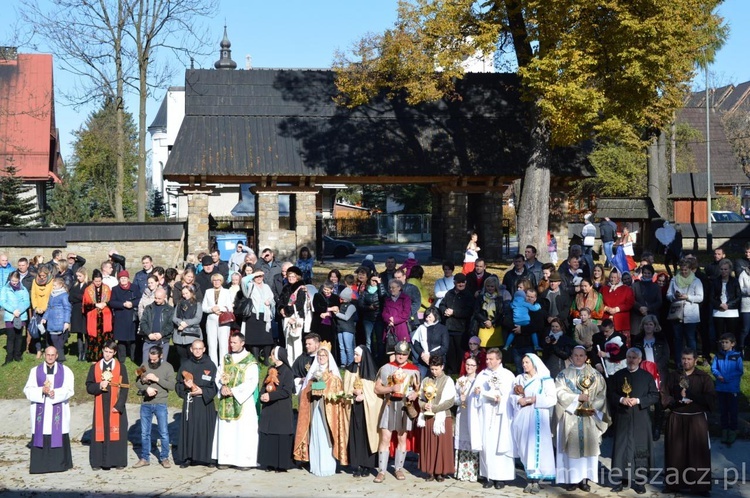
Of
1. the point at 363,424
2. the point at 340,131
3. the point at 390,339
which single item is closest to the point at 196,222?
the point at 340,131

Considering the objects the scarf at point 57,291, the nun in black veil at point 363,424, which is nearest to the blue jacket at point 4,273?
the scarf at point 57,291

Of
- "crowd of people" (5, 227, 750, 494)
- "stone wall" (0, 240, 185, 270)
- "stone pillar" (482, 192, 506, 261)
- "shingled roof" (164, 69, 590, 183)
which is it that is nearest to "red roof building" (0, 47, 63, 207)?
"stone wall" (0, 240, 185, 270)

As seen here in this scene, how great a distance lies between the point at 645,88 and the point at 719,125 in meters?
39.4

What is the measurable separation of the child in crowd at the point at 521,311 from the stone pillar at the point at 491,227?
1480 cm

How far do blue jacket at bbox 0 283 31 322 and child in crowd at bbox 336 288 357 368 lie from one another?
18.2 ft

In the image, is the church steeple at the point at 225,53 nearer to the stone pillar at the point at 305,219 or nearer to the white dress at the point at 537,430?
the stone pillar at the point at 305,219

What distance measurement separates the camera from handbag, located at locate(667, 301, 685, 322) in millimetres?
14867

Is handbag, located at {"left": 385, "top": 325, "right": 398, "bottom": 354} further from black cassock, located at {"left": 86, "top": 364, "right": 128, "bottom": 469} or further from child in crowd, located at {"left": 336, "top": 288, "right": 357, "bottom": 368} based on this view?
black cassock, located at {"left": 86, "top": 364, "right": 128, "bottom": 469}

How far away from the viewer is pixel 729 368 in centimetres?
1254

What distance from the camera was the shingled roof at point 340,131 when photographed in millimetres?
28031

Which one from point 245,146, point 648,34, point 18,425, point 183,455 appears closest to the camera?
point 183,455

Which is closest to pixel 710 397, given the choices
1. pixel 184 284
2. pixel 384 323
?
pixel 384 323

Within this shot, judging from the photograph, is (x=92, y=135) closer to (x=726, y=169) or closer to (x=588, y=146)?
(x=588, y=146)

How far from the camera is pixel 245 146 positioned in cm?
2812
